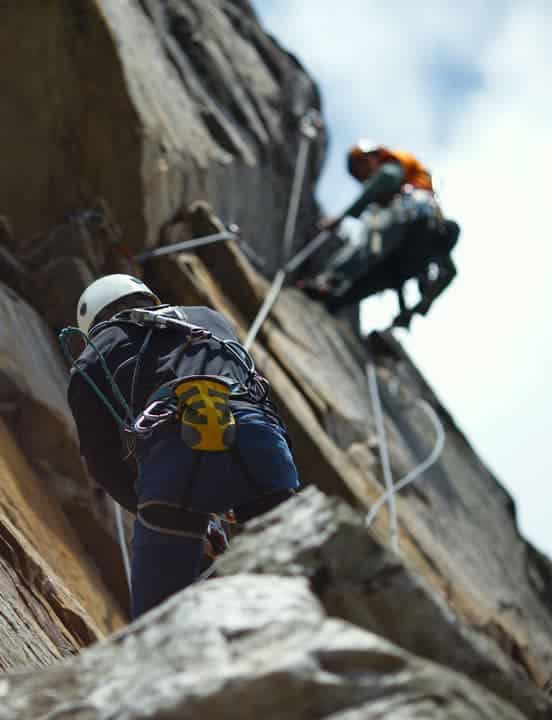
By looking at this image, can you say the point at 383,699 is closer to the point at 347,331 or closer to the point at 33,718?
the point at 33,718

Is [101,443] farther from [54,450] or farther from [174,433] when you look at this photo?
[54,450]

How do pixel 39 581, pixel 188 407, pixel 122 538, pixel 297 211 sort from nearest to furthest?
pixel 188 407, pixel 39 581, pixel 122 538, pixel 297 211

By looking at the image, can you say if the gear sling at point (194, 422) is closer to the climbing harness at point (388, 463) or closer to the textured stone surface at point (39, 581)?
the textured stone surface at point (39, 581)

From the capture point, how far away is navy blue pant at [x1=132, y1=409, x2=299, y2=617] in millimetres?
3668

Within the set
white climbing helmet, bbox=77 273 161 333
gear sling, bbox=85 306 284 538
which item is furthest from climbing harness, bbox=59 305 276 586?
white climbing helmet, bbox=77 273 161 333

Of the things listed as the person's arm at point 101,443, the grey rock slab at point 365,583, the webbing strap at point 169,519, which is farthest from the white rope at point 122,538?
the grey rock slab at point 365,583

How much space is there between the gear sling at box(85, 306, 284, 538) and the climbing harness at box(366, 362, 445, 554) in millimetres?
2825

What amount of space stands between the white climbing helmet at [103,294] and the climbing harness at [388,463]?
Answer: 96.0 inches

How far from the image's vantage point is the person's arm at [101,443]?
13.7 ft

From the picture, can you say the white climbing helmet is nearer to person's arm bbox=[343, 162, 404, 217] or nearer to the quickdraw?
the quickdraw

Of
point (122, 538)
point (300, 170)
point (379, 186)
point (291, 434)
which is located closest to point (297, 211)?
point (300, 170)

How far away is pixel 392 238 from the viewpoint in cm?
1057

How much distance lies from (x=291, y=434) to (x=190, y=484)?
12.9 ft

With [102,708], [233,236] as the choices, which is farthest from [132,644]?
[233,236]
